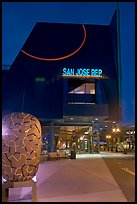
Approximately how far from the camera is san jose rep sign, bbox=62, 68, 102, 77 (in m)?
32.0

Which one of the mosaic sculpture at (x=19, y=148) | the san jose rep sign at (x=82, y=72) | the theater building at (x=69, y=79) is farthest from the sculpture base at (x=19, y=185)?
the san jose rep sign at (x=82, y=72)

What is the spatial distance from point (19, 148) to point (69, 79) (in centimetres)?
2733

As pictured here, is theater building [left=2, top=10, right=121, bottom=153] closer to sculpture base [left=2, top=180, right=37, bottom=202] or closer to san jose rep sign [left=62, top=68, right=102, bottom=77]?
san jose rep sign [left=62, top=68, right=102, bottom=77]

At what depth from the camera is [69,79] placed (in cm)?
3434

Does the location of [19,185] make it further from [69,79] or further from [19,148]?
[69,79]

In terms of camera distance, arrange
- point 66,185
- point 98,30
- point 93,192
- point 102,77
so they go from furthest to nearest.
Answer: point 98,30 < point 102,77 < point 66,185 < point 93,192

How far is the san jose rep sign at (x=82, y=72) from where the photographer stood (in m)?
32.0

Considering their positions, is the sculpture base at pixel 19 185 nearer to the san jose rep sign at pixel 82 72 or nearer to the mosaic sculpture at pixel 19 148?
the mosaic sculpture at pixel 19 148

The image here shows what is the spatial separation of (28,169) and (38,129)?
3.55 feet

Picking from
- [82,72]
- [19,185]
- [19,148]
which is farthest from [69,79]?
[19,185]

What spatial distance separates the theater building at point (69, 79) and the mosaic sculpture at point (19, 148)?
2243 cm

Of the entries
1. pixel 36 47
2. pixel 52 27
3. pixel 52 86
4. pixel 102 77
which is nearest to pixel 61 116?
pixel 52 86

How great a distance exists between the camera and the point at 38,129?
7777mm

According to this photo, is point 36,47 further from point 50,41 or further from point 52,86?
point 52,86
